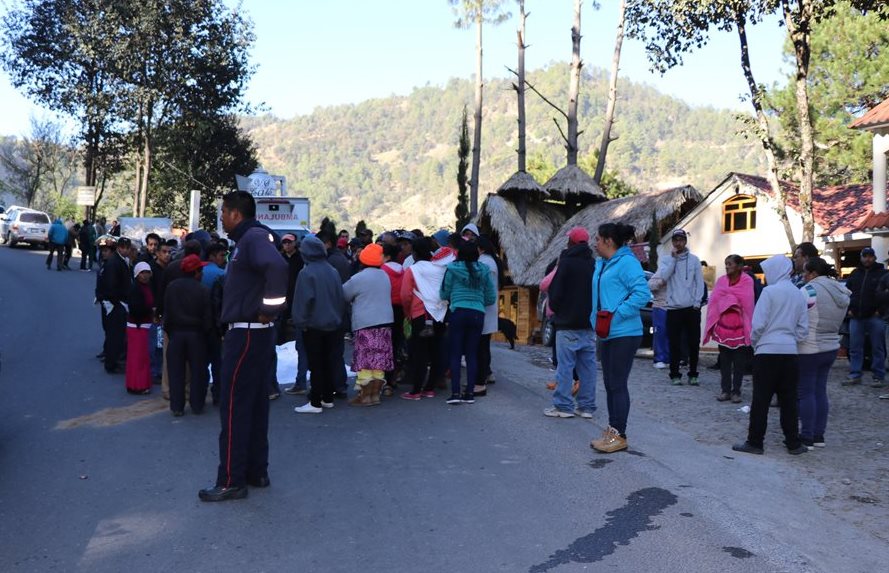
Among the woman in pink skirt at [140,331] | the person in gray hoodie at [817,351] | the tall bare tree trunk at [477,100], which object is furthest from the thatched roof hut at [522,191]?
the person in gray hoodie at [817,351]

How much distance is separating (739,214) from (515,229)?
7236mm

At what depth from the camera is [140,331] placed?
37.4 feet

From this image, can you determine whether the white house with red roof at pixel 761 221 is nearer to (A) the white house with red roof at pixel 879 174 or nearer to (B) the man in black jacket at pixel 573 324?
(A) the white house with red roof at pixel 879 174

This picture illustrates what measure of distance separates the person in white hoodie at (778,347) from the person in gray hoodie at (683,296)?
12.1 ft

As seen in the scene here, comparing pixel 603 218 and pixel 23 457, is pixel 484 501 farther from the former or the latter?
pixel 603 218

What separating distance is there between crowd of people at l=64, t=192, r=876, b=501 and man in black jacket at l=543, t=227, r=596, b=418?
0.02m

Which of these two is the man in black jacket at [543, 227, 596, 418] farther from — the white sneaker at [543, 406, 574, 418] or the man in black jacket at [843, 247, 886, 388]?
the man in black jacket at [843, 247, 886, 388]

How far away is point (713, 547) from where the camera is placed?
5.80m

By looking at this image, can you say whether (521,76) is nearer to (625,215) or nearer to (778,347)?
(625,215)

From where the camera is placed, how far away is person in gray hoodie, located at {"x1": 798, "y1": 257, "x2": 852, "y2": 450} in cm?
877

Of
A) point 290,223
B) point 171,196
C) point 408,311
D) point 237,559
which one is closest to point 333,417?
point 408,311

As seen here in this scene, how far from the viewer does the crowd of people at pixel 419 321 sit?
22.6ft

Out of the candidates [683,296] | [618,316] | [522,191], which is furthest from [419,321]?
[522,191]

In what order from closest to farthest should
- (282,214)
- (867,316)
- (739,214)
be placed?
1. (867,316)
2. (282,214)
3. (739,214)
